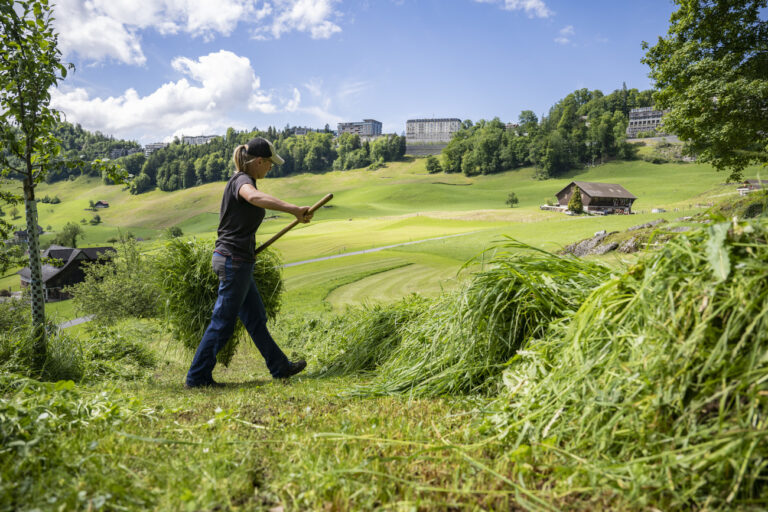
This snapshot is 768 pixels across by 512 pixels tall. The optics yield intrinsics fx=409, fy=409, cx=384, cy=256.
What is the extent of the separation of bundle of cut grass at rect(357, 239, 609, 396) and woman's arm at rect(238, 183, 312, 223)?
1.90 metres

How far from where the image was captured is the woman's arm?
162 inches

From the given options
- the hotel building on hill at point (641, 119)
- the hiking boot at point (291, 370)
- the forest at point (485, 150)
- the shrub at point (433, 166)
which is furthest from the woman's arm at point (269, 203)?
the hotel building on hill at point (641, 119)

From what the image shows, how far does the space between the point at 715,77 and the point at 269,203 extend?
82.7 feet

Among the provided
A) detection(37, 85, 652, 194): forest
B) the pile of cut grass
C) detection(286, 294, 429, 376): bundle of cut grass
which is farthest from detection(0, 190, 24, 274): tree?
detection(37, 85, 652, 194): forest

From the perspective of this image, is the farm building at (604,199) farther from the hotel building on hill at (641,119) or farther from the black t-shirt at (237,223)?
the hotel building on hill at (641,119)

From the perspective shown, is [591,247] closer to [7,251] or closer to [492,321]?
[492,321]

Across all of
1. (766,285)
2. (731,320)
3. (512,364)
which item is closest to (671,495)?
(731,320)

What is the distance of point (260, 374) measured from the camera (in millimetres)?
6406

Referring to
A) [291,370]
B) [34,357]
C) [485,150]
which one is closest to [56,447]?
[291,370]

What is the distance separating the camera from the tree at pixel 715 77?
64.2 feet

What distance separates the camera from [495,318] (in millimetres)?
3342

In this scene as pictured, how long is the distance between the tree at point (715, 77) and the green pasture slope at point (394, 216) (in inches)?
362

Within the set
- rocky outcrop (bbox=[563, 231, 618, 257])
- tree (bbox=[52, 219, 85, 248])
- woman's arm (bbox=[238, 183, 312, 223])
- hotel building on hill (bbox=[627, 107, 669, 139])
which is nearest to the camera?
woman's arm (bbox=[238, 183, 312, 223])

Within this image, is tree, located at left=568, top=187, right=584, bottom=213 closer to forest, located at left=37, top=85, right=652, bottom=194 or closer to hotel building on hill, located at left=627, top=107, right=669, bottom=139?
forest, located at left=37, top=85, right=652, bottom=194
